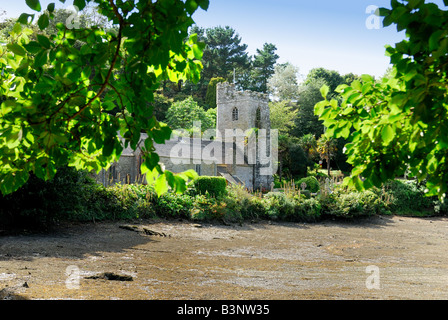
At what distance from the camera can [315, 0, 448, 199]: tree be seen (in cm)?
191

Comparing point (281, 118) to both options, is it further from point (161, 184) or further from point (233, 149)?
point (161, 184)

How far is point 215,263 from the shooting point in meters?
8.15

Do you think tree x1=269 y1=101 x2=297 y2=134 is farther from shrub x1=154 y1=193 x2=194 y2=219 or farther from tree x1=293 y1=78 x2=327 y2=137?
shrub x1=154 y1=193 x2=194 y2=219

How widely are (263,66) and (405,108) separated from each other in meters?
60.7

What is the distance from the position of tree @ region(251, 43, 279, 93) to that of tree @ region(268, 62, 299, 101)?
1.00m

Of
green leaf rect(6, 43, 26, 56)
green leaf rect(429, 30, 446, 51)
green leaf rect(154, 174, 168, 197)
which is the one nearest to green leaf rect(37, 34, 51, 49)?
green leaf rect(6, 43, 26, 56)

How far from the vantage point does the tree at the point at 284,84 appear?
5991 centimetres

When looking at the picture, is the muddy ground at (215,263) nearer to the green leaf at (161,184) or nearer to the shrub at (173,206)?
the shrub at (173,206)

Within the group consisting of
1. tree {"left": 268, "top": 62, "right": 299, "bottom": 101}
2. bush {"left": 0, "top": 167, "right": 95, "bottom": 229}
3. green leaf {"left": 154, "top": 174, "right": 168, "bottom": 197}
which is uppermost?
tree {"left": 268, "top": 62, "right": 299, "bottom": 101}

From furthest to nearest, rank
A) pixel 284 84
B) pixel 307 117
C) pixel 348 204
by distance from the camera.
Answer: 1. pixel 284 84
2. pixel 307 117
3. pixel 348 204

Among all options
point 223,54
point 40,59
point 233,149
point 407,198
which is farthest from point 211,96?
point 40,59
